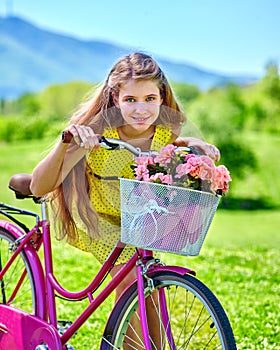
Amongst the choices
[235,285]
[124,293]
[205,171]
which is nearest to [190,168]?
[205,171]

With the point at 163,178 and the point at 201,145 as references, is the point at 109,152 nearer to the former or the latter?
the point at 201,145

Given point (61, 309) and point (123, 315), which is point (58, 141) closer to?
point (123, 315)

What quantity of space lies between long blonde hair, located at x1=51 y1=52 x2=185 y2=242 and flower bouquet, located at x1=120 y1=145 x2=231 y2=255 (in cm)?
56

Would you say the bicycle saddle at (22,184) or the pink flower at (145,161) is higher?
the pink flower at (145,161)

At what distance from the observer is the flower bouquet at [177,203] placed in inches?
99.6

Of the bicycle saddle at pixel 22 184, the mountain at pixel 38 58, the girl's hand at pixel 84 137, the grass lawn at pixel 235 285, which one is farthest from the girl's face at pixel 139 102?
the mountain at pixel 38 58

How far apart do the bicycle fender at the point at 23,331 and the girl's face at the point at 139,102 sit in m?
0.93

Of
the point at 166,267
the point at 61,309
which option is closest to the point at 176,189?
the point at 166,267

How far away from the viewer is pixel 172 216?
2.54 m

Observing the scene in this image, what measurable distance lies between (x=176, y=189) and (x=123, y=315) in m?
0.62

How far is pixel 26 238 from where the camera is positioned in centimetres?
339

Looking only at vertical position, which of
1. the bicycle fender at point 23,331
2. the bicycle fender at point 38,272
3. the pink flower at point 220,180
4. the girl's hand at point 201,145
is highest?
the girl's hand at point 201,145

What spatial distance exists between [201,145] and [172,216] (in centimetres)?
58

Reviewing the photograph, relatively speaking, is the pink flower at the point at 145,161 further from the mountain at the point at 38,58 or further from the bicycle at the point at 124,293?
the mountain at the point at 38,58
